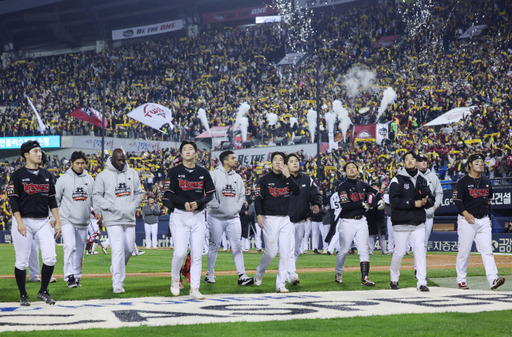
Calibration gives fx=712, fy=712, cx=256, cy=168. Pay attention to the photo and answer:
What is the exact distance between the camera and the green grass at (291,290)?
22.3 feet

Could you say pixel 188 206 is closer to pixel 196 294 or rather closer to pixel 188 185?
pixel 188 185

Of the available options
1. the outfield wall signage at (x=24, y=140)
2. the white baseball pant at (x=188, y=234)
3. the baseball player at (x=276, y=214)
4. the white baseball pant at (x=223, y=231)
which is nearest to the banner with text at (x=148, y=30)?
the outfield wall signage at (x=24, y=140)

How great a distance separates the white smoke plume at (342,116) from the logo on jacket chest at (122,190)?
92.1 feet

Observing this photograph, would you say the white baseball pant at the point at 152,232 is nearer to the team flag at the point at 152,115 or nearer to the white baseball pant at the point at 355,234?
the team flag at the point at 152,115

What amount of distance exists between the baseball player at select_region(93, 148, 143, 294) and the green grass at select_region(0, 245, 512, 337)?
0.48 metres

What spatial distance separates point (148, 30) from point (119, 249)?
184 feet

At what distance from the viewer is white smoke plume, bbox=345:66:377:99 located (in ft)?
142

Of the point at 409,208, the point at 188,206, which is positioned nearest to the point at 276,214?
the point at 188,206

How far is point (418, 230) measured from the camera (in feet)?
36.8

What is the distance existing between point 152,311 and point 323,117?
107 feet

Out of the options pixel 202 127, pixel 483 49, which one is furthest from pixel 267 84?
pixel 483 49

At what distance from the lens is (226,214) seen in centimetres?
1213

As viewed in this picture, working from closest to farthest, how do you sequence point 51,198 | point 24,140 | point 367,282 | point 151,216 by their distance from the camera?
point 51,198 → point 367,282 → point 151,216 → point 24,140

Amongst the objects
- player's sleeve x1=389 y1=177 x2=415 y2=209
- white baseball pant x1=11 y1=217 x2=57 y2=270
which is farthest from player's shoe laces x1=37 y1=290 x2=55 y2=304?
player's sleeve x1=389 y1=177 x2=415 y2=209
